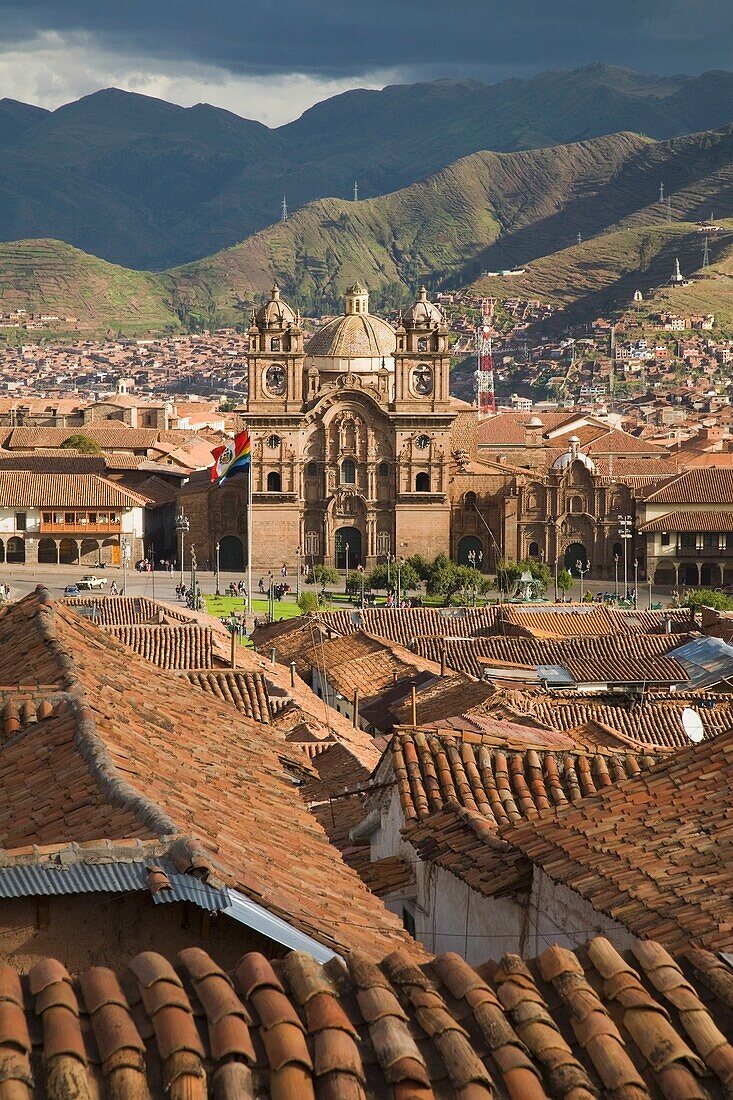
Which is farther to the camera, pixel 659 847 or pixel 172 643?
pixel 172 643

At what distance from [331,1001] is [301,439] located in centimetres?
7496

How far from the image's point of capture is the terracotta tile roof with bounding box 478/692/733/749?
24688 mm

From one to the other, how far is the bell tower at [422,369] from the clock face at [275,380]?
4547mm

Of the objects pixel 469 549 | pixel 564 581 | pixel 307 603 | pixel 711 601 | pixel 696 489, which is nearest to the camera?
pixel 711 601

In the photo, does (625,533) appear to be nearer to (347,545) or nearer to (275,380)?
(347,545)

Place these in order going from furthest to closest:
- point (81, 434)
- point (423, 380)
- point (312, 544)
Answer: point (81, 434)
point (423, 380)
point (312, 544)

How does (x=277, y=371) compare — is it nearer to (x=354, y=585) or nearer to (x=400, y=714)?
(x=354, y=585)

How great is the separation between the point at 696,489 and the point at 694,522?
224cm

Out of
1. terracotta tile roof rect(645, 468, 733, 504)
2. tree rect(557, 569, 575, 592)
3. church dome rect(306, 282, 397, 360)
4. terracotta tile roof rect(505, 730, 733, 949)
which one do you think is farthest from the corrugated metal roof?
church dome rect(306, 282, 397, 360)

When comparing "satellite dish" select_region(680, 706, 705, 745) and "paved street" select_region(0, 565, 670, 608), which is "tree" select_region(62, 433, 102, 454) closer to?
"paved street" select_region(0, 565, 670, 608)

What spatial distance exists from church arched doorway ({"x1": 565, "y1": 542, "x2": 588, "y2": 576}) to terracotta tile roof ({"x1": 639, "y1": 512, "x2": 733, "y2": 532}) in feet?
12.3

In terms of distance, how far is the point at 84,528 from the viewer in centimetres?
7569

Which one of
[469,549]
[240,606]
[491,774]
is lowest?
[240,606]

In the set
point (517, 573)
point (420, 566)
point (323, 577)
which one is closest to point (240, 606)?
point (323, 577)
